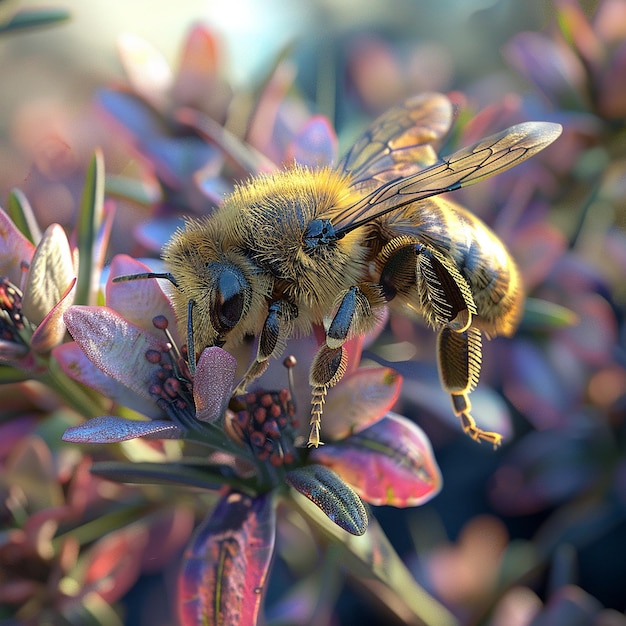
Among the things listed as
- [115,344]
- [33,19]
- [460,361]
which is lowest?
[460,361]

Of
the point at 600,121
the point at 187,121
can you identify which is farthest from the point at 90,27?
the point at 600,121

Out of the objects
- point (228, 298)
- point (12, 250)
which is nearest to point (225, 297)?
point (228, 298)

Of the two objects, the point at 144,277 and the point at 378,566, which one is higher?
the point at 144,277

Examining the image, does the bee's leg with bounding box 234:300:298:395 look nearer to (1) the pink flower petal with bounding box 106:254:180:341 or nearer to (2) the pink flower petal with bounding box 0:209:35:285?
(1) the pink flower petal with bounding box 106:254:180:341

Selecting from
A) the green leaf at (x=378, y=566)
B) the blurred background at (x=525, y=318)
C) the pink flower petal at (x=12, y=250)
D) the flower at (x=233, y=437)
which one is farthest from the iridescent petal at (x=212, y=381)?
the blurred background at (x=525, y=318)

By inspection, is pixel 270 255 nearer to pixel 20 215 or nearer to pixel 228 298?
pixel 228 298

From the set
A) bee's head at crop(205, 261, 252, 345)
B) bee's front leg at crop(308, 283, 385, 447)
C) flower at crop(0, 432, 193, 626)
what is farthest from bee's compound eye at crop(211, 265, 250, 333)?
flower at crop(0, 432, 193, 626)

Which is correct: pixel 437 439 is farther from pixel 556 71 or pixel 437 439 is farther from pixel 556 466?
pixel 556 71
